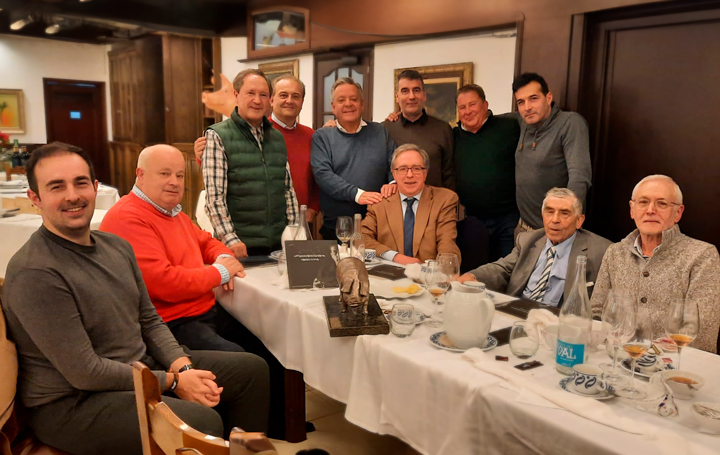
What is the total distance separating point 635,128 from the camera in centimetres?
367

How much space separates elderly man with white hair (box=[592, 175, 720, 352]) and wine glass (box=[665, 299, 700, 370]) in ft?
1.64

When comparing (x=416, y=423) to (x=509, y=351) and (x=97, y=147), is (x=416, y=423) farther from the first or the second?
(x=97, y=147)

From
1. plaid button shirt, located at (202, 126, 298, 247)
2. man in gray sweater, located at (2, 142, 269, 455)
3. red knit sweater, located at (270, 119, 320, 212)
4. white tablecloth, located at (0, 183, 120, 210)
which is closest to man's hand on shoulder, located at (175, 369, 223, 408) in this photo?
man in gray sweater, located at (2, 142, 269, 455)

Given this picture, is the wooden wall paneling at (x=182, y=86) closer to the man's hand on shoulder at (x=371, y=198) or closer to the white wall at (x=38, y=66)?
the white wall at (x=38, y=66)

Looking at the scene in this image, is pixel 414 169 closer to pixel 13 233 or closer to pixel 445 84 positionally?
pixel 445 84

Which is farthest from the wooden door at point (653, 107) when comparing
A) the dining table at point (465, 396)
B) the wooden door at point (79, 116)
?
the wooden door at point (79, 116)

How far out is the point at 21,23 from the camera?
865cm

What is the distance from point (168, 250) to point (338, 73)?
4.05 meters

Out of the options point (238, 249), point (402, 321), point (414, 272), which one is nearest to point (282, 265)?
point (238, 249)

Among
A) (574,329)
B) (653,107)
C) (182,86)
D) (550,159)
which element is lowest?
(574,329)

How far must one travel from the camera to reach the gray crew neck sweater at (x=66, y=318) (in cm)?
157

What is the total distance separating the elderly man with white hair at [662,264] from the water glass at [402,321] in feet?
3.01

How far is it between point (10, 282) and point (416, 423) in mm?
1250

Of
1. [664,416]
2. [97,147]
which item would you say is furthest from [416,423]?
[97,147]
